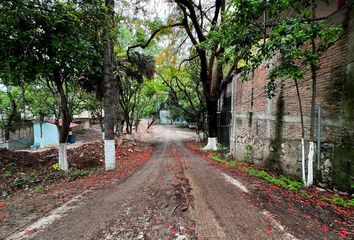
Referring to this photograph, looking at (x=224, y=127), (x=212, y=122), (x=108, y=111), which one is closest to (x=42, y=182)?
(x=108, y=111)

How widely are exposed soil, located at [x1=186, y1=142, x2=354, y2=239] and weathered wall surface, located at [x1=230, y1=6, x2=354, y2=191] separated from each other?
2.68 feet

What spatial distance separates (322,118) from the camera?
464 centimetres

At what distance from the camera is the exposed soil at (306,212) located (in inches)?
112

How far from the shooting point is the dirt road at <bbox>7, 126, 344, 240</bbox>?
A: 2.74 metres

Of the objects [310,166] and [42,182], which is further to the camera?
[42,182]

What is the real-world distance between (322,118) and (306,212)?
2.26 meters

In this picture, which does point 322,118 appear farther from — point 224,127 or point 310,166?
point 224,127

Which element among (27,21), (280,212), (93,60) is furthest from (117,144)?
(280,212)

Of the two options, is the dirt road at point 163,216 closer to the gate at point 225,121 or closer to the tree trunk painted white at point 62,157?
the tree trunk painted white at point 62,157

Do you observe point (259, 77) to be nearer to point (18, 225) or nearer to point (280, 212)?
point (280, 212)

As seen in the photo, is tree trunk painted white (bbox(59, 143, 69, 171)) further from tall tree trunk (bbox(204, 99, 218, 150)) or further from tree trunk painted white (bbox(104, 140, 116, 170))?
tall tree trunk (bbox(204, 99, 218, 150))

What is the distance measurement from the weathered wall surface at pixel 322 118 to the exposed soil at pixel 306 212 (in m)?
0.82

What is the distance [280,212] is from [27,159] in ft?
32.9

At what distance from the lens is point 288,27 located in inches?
153
